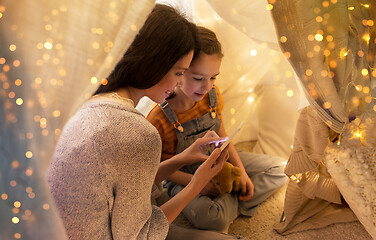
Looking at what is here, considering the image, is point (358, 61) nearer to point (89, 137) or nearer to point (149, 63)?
point (149, 63)

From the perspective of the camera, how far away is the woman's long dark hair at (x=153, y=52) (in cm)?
83

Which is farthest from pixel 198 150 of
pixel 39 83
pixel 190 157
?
pixel 39 83

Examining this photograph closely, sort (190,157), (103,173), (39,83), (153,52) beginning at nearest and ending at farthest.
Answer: (39,83), (103,173), (153,52), (190,157)

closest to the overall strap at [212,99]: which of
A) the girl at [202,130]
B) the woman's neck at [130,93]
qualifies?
the girl at [202,130]

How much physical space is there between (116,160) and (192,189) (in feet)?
1.09

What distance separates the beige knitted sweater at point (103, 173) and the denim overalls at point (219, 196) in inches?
21.0

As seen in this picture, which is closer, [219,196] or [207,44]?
[207,44]

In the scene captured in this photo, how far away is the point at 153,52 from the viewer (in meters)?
0.83

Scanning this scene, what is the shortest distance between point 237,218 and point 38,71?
1084 millimetres

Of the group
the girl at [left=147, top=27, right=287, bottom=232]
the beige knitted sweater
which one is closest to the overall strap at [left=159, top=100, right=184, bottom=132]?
the girl at [left=147, top=27, right=287, bottom=232]

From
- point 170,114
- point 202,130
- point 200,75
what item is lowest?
point 202,130

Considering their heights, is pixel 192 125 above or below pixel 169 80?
below

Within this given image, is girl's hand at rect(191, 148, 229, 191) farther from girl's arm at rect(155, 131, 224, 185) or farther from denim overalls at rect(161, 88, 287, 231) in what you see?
denim overalls at rect(161, 88, 287, 231)

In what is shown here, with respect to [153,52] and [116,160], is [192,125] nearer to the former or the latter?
[153,52]
